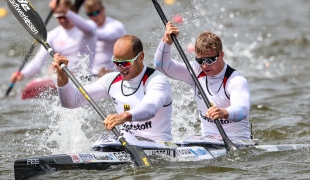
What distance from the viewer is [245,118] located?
8641 millimetres

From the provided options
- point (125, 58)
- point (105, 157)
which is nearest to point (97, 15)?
point (125, 58)

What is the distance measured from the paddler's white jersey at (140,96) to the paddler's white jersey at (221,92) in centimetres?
55

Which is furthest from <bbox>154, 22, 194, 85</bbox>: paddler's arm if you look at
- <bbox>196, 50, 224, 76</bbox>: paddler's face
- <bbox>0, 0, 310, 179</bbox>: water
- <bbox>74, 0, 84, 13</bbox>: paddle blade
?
<bbox>74, 0, 84, 13</bbox>: paddle blade

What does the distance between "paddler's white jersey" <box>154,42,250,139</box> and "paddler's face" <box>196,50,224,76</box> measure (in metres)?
0.07

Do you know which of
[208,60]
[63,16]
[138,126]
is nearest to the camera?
[138,126]

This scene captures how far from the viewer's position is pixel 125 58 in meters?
7.86

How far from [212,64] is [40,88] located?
4938mm

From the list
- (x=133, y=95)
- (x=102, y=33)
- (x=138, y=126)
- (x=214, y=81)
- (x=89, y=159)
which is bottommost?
(x=89, y=159)

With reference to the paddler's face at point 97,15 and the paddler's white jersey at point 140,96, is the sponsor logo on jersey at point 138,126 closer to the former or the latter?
the paddler's white jersey at point 140,96

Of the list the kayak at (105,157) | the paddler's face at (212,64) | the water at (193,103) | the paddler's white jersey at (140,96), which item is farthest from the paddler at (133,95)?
the paddler's face at (212,64)

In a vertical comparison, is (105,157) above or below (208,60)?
below

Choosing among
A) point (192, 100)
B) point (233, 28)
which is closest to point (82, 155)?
point (192, 100)

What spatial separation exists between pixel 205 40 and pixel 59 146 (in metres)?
3.01

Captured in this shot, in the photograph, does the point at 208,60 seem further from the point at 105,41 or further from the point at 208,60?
the point at 105,41
